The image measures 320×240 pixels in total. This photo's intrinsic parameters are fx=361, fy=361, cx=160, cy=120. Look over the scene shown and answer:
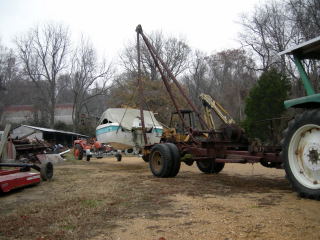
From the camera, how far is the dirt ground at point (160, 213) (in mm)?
4230

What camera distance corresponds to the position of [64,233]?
170 inches

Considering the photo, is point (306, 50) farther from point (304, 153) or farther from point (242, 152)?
point (242, 152)

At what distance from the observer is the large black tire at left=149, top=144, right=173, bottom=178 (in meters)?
9.48

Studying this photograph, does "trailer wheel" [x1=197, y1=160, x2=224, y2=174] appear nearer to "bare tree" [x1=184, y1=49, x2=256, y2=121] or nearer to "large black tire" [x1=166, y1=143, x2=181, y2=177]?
"large black tire" [x1=166, y1=143, x2=181, y2=177]

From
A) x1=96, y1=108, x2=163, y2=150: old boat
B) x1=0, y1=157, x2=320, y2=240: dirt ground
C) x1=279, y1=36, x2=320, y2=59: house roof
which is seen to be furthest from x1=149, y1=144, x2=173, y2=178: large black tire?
x1=96, y1=108, x2=163, y2=150: old boat

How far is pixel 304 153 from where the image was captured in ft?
19.8

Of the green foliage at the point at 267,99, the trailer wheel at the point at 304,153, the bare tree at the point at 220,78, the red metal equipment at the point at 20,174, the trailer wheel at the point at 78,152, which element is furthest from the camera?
the bare tree at the point at 220,78

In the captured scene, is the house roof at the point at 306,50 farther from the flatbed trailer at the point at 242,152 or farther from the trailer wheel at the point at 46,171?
the trailer wheel at the point at 46,171

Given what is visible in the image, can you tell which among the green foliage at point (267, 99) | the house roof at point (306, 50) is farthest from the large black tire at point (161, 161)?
the green foliage at point (267, 99)

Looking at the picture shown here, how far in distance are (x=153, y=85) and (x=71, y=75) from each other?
45.9 feet

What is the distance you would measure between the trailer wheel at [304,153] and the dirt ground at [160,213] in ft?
0.85

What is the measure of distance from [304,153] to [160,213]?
2.66m

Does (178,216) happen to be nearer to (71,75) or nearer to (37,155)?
(37,155)

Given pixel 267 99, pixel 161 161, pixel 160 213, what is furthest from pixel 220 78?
pixel 160 213
